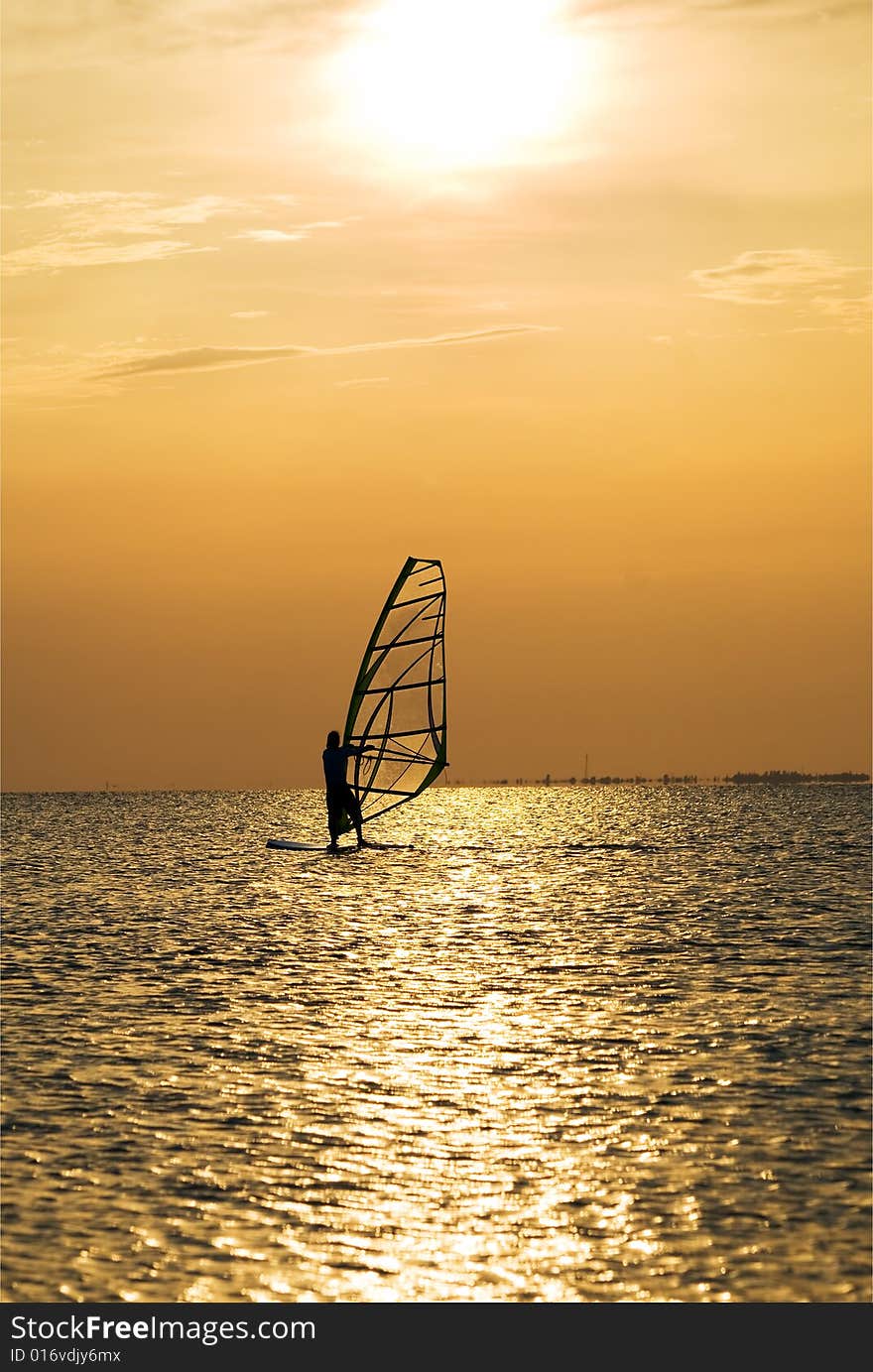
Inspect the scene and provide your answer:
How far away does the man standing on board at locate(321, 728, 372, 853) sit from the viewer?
29.0 meters

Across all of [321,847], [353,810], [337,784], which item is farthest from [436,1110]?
[321,847]

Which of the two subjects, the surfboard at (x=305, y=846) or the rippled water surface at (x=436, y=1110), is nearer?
the rippled water surface at (x=436, y=1110)

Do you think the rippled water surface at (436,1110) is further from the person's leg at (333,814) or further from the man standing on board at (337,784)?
the person's leg at (333,814)

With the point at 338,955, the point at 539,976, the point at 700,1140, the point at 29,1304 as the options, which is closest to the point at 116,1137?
the point at 29,1304

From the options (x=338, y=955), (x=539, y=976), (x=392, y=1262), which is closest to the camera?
(x=392, y=1262)

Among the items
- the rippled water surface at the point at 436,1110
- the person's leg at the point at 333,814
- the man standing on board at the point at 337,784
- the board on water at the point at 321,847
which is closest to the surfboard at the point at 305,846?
the board on water at the point at 321,847

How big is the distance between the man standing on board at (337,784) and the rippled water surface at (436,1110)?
153 inches

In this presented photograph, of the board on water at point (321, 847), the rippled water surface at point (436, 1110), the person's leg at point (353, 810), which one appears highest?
the person's leg at point (353, 810)

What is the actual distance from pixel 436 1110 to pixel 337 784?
19525mm

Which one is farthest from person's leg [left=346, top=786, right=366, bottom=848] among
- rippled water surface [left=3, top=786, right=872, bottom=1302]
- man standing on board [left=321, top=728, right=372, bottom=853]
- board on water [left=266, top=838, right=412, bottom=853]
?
rippled water surface [left=3, top=786, right=872, bottom=1302]

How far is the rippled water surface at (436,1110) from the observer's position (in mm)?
7852
